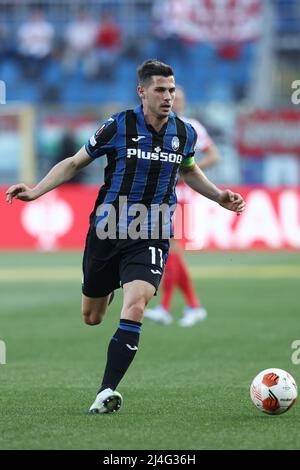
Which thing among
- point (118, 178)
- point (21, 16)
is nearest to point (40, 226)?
point (21, 16)

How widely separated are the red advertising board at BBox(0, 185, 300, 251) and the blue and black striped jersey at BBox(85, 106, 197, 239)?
14114 mm

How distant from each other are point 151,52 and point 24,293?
14201mm

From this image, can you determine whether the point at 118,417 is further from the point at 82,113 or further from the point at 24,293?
the point at 82,113

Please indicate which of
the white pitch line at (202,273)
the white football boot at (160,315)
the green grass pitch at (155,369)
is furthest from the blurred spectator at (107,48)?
the white football boot at (160,315)

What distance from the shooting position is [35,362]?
9344 millimetres

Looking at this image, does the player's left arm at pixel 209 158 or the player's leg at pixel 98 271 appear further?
the player's left arm at pixel 209 158

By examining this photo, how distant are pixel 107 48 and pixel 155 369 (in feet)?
68.0

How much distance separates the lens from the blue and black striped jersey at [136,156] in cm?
704

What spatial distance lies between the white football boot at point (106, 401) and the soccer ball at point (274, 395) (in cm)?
87

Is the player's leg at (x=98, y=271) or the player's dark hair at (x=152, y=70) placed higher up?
the player's dark hair at (x=152, y=70)
